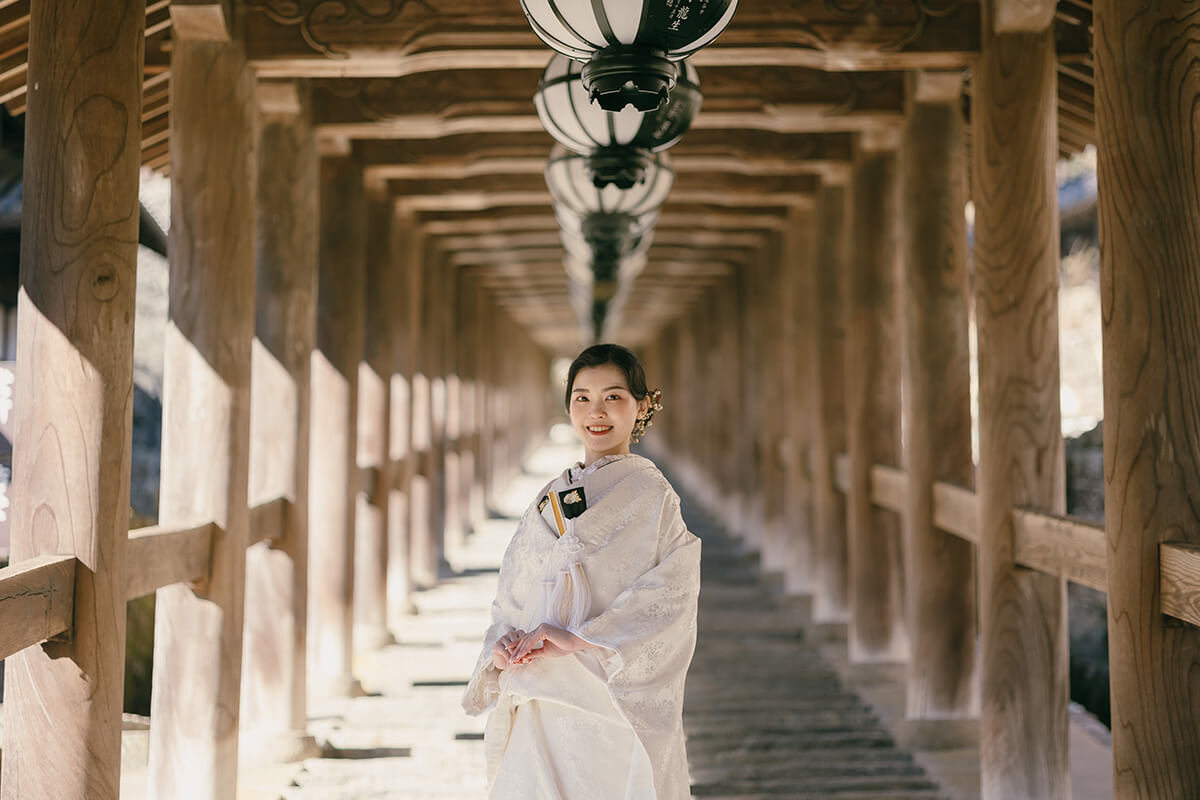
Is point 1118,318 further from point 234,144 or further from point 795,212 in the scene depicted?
point 795,212

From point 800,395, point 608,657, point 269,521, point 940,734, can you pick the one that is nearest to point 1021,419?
point 940,734

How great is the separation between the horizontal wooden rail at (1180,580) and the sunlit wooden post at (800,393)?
496cm

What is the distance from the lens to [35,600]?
8.19 ft

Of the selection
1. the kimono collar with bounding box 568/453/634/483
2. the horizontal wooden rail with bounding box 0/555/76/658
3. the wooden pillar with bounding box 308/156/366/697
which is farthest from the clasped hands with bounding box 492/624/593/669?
the wooden pillar with bounding box 308/156/366/697

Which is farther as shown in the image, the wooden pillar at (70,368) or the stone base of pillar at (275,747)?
the stone base of pillar at (275,747)

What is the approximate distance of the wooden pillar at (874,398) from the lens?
608cm

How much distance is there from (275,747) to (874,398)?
11.9 ft

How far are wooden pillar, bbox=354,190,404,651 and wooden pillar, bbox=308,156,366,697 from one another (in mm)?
820

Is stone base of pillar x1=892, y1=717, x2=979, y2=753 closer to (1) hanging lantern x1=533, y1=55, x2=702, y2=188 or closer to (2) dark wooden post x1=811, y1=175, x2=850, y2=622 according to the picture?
(2) dark wooden post x1=811, y1=175, x2=850, y2=622

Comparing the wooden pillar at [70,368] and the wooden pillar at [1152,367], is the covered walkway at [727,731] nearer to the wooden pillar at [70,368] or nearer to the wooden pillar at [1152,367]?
the wooden pillar at [70,368]

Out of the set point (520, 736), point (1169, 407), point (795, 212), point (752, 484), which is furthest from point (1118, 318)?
point (752, 484)

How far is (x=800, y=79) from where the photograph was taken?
5254 mm

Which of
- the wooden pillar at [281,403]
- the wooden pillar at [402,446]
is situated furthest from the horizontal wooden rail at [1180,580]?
the wooden pillar at [402,446]

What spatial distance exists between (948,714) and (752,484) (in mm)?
5650
